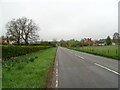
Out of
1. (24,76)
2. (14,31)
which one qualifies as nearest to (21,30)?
(14,31)

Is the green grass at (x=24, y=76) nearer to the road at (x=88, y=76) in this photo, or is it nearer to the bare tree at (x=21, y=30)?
the road at (x=88, y=76)

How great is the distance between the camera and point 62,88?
18.9 feet

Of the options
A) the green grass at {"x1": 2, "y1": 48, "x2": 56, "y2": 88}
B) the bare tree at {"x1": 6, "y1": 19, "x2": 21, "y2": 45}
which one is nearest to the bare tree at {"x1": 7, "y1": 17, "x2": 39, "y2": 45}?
the bare tree at {"x1": 6, "y1": 19, "x2": 21, "y2": 45}

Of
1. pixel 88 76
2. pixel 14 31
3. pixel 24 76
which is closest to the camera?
pixel 24 76

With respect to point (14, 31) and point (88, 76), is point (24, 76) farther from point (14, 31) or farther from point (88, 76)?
point (14, 31)

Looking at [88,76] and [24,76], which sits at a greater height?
[24,76]

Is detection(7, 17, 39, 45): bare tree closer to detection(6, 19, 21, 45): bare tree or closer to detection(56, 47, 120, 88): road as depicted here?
detection(6, 19, 21, 45): bare tree

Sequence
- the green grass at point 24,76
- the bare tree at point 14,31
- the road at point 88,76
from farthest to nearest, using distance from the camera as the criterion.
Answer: the bare tree at point 14,31 → the road at point 88,76 → the green grass at point 24,76

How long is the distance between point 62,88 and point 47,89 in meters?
0.64

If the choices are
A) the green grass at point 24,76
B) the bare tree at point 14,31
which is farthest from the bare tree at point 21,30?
the green grass at point 24,76

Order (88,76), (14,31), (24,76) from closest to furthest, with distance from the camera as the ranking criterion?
(24,76)
(88,76)
(14,31)

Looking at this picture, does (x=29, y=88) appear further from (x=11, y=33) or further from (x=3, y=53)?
(x=11, y=33)

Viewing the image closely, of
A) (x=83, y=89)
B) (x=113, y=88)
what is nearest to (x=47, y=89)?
(x=83, y=89)

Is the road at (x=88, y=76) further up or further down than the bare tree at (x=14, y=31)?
further down
